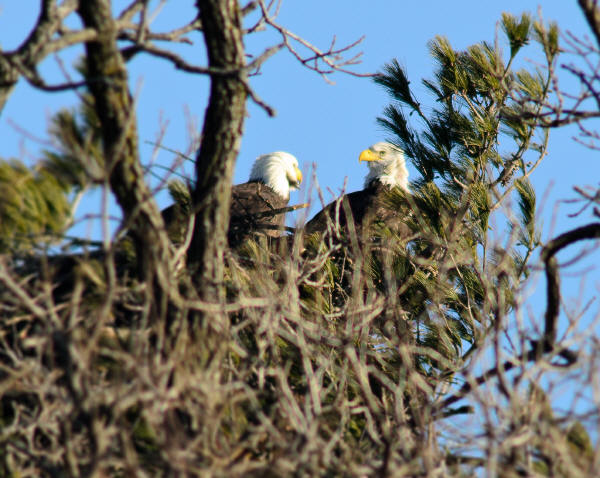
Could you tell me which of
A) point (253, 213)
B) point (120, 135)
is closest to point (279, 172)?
point (253, 213)

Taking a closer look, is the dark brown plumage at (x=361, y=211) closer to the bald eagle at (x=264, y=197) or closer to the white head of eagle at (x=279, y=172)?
the bald eagle at (x=264, y=197)

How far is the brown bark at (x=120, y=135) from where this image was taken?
2.87 m

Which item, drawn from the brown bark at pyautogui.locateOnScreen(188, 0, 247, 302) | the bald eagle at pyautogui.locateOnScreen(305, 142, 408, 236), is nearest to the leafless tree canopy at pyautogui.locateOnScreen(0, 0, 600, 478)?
the brown bark at pyautogui.locateOnScreen(188, 0, 247, 302)

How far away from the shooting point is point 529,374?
2.74 meters

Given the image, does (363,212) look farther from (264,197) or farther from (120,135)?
(120,135)

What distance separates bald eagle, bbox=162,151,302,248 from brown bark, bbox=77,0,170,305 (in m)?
0.77

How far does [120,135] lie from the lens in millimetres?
2877

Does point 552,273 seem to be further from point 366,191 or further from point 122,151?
point 366,191

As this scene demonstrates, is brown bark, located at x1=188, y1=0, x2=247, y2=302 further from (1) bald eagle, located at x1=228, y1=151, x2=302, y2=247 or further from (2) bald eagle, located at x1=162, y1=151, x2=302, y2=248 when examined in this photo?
(1) bald eagle, located at x1=228, y1=151, x2=302, y2=247

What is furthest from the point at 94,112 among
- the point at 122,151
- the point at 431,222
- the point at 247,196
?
the point at 247,196

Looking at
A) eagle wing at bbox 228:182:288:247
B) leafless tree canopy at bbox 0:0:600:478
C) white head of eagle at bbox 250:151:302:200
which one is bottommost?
leafless tree canopy at bbox 0:0:600:478

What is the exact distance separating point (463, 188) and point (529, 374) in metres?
2.83

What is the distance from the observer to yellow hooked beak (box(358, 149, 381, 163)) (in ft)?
26.7

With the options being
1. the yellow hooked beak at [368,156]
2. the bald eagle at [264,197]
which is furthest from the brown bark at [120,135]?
the yellow hooked beak at [368,156]
